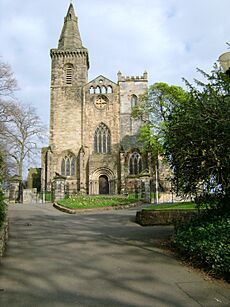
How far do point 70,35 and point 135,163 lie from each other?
20.5m

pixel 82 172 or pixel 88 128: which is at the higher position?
pixel 88 128

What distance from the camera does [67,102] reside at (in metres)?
41.9

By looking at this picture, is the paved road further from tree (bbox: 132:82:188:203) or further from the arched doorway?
the arched doorway

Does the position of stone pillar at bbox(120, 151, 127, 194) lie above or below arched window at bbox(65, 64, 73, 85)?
below

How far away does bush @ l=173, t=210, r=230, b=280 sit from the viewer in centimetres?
599

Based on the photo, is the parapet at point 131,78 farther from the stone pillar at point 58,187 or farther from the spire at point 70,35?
the stone pillar at point 58,187

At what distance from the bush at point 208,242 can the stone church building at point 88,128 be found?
95.6ft

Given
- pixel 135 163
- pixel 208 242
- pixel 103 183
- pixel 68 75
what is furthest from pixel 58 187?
pixel 208 242

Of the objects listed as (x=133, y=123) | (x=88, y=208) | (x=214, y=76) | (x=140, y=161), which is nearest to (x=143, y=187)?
(x=88, y=208)

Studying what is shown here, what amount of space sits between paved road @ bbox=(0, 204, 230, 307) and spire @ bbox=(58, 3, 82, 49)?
3875cm

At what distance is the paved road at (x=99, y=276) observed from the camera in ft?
16.4

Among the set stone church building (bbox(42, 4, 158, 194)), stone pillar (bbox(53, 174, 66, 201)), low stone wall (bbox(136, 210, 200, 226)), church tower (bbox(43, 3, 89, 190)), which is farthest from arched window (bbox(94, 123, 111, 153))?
low stone wall (bbox(136, 210, 200, 226))

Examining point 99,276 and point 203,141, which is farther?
point 203,141

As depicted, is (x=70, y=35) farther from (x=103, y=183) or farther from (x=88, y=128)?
(x=103, y=183)
